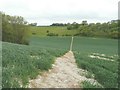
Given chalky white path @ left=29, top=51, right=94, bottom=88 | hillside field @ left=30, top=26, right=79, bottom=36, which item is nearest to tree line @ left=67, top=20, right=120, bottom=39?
hillside field @ left=30, top=26, right=79, bottom=36

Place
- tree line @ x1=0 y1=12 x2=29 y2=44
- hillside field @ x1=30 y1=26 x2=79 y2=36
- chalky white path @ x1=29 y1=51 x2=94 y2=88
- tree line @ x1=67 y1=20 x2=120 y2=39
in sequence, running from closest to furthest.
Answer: chalky white path @ x1=29 y1=51 x2=94 y2=88, tree line @ x1=0 y1=12 x2=29 y2=44, tree line @ x1=67 y1=20 x2=120 y2=39, hillside field @ x1=30 y1=26 x2=79 y2=36

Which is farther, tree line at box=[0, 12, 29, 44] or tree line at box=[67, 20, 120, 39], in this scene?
tree line at box=[67, 20, 120, 39]

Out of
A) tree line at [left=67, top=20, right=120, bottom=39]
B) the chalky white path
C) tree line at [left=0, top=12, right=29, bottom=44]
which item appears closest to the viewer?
the chalky white path

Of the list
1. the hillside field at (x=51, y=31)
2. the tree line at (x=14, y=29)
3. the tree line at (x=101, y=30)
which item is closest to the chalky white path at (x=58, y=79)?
the tree line at (x=14, y=29)

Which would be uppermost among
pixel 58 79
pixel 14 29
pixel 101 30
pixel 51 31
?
pixel 14 29

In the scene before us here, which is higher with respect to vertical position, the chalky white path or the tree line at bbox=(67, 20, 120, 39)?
the tree line at bbox=(67, 20, 120, 39)

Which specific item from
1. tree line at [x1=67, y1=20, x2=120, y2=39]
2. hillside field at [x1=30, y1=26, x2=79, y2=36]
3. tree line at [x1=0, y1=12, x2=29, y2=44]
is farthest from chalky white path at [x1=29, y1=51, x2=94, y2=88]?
hillside field at [x1=30, y1=26, x2=79, y2=36]

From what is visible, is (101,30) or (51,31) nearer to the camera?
(101,30)

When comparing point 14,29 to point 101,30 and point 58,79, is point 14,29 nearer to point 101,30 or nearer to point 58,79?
point 101,30

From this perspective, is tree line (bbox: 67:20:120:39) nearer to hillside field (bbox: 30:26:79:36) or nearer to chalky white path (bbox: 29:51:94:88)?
hillside field (bbox: 30:26:79:36)

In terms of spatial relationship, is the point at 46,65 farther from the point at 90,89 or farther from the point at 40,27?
the point at 40,27

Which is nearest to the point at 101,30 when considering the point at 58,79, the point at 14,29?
the point at 14,29

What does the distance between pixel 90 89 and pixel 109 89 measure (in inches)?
55.2

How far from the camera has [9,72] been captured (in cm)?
1295
